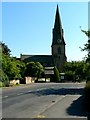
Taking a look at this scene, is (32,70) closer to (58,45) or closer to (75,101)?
(58,45)

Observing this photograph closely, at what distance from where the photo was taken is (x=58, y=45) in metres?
147

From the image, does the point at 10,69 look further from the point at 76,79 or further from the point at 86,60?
the point at 76,79

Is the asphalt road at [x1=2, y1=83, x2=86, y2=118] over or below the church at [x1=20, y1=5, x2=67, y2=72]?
below

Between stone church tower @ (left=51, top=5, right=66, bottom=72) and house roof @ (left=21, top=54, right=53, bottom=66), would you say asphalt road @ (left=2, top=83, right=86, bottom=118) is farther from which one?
house roof @ (left=21, top=54, right=53, bottom=66)

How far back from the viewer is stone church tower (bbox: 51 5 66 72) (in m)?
144

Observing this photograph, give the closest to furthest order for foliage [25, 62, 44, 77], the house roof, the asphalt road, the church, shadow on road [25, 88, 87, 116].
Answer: the asphalt road, shadow on road [25, 88, 87, 116], foliage [25, 62, 44, 77], the church, the house roof

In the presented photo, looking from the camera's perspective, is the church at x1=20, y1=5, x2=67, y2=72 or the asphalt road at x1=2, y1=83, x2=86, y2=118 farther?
the church at x1=20, y1=5, x2=67, y2=72

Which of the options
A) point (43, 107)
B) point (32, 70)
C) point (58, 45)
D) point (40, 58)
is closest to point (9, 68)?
point (43, 107)

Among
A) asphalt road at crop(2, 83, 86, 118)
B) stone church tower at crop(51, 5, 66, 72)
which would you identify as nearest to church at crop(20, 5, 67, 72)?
stone church tower at crop(51, 5, 66, 72)

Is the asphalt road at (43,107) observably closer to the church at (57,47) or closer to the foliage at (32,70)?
the foliage at (32,70)

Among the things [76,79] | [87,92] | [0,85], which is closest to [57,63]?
[76,79]

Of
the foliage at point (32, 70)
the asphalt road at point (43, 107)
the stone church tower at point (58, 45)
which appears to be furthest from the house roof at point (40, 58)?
the asphalt road at point (43, 107)

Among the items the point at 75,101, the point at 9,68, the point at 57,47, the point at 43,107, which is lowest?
the point at 43,107

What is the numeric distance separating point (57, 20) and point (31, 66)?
43.7 meters
